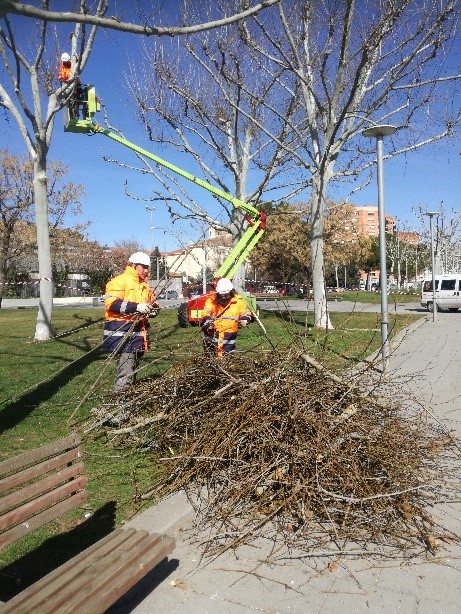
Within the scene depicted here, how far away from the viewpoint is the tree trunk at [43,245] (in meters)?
13.5

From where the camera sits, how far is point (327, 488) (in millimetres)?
4066

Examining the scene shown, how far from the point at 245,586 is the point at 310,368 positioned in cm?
223

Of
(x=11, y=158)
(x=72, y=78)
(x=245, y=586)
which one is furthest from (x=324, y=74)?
(x=11, y=158)

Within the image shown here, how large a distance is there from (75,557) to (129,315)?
3.39 meters

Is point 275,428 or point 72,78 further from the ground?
point 72,78

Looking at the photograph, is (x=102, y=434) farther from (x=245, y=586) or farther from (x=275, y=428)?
(x=245, y=586)

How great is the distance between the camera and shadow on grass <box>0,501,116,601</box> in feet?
10.6

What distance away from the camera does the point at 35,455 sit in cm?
309

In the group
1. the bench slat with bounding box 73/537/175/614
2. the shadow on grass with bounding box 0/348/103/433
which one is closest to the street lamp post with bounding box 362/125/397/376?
the shadow on grass with bounding box 0/348/103/433

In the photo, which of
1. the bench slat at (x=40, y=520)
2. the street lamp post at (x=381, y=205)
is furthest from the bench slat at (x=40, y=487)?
the street lamp post at (x=381, y=205)

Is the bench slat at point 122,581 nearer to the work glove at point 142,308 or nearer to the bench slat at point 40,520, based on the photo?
the bench slat at point 40,520

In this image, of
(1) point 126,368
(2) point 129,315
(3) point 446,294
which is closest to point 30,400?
(1) point 126,368

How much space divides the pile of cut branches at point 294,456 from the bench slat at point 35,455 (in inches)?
45.5

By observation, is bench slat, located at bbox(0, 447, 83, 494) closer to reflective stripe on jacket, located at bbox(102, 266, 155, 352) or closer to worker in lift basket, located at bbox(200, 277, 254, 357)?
reflective stripe on jacket, located at bbox(102, 266, 155, 352)
